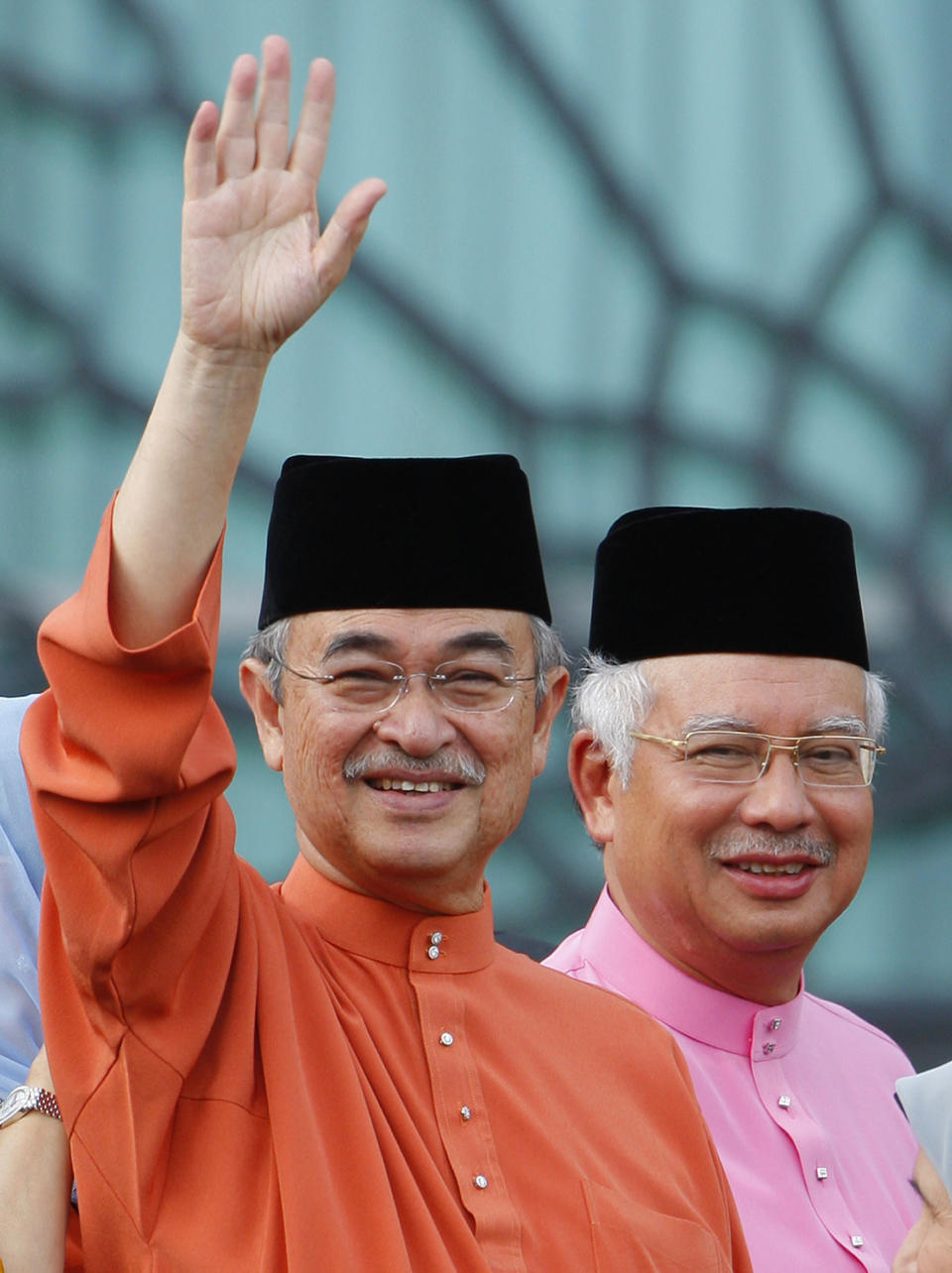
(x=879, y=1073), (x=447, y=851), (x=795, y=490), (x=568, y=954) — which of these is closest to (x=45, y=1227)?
(x=447, y=851)

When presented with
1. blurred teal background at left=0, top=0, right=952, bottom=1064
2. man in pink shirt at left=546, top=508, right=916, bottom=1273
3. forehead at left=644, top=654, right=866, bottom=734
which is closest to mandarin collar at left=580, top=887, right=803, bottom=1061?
man in pink shirt at left=546, top=508, right=916, bottom=1273

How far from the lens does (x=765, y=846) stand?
294 cm

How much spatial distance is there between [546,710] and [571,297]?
2846mm

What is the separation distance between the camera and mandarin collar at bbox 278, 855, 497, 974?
251 cm

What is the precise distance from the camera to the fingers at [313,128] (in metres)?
2.04

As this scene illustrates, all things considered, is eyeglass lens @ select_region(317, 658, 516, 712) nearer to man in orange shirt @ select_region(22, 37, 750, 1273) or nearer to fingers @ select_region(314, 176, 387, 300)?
man in orange shirt @ select_region(22, 37, 750, 1273)

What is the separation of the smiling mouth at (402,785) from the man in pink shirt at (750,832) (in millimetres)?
635

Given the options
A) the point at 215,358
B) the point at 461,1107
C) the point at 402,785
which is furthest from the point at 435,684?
the point at 215,358

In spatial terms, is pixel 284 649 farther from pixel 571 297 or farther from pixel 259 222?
pixel 571 297

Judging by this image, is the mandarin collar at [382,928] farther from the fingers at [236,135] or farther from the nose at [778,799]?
the fingers at [236,135]

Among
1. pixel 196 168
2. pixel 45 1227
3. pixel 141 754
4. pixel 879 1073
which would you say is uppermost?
pixel 196 168

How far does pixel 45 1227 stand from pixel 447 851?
0.71 meters

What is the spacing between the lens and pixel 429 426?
5.25 metres

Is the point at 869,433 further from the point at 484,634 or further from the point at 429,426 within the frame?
the point at 484,634
